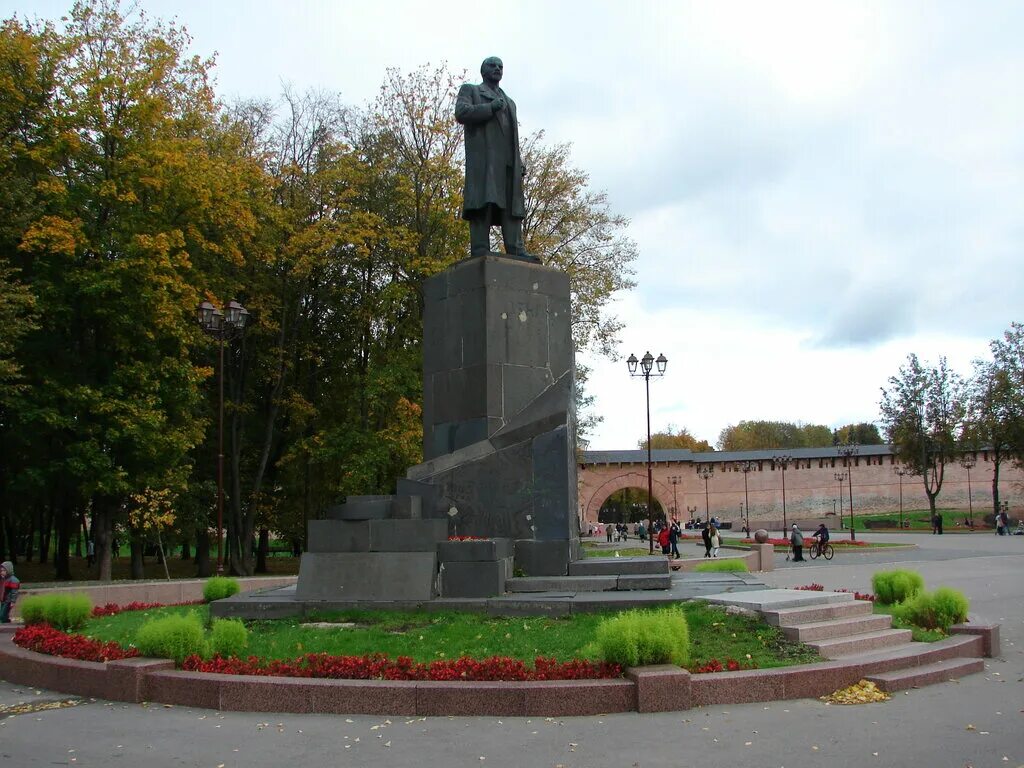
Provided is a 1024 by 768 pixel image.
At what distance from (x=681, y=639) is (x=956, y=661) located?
10.6ft

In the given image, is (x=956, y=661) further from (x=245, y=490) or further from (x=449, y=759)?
(x=245, y=490)

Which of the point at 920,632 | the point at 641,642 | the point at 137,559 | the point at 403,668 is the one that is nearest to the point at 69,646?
the point at 403,668

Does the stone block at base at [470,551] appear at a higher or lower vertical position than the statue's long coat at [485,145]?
lower

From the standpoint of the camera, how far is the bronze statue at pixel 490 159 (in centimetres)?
1355

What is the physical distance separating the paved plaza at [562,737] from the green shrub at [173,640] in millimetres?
570

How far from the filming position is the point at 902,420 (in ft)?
231

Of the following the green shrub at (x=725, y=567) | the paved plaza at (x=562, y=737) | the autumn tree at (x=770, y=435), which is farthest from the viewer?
the autumn tree at (x=770, y=435)

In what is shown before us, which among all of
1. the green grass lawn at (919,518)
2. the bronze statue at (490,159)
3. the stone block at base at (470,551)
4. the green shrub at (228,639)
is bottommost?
the green grass lawn at (919,518)

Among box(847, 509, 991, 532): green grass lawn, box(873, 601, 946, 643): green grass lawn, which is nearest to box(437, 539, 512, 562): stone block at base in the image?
box(873, 601, 946, 643): green grass lawn

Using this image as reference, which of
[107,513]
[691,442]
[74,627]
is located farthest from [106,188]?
[691,442]

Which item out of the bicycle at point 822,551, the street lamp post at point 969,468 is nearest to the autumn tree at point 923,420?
the street lamp post at point 969,468

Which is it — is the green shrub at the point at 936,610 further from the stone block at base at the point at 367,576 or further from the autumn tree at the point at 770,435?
the autumn tree at the point at 770,435

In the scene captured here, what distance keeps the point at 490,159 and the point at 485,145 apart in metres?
0.22

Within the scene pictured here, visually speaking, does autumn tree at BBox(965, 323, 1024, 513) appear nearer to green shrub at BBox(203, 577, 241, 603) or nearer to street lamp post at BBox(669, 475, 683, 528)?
street lamp post at BBox(669, 475, 683, 528)
